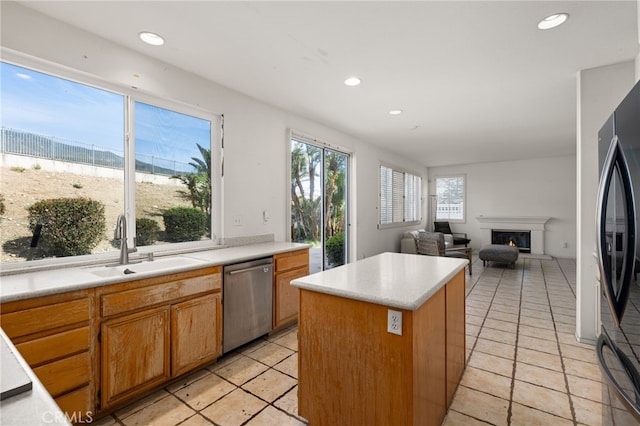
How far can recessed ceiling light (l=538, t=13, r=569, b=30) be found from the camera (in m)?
2.03

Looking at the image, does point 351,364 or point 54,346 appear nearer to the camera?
point 351,364

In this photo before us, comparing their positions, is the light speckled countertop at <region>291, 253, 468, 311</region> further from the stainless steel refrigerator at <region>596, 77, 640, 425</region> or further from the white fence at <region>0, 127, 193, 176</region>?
the white fence at <region>0, 127, 193, 176</region>

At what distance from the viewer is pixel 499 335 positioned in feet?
9.85

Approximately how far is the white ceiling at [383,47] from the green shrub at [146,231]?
147 centimetres

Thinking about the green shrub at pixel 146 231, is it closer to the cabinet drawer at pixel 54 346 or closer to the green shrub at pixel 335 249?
the cabinet drawer at pixel 54 346

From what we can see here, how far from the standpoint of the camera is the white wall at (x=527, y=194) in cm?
746

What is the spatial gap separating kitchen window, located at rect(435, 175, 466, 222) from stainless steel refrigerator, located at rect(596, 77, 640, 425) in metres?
8.18

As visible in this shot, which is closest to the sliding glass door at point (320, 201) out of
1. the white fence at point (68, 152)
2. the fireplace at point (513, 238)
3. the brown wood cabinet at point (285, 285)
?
the brown wood cabinet at point (285, 285)

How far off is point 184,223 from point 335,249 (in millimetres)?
2762

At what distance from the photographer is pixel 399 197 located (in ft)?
23.8

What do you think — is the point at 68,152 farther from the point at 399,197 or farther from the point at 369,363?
the point at 399,197

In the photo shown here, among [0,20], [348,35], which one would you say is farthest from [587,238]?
[0,20]

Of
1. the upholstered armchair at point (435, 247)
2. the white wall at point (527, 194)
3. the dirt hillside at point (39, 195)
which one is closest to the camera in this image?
the dirt hillside at point (39, 195)

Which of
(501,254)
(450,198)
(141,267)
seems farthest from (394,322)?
(450,198)
